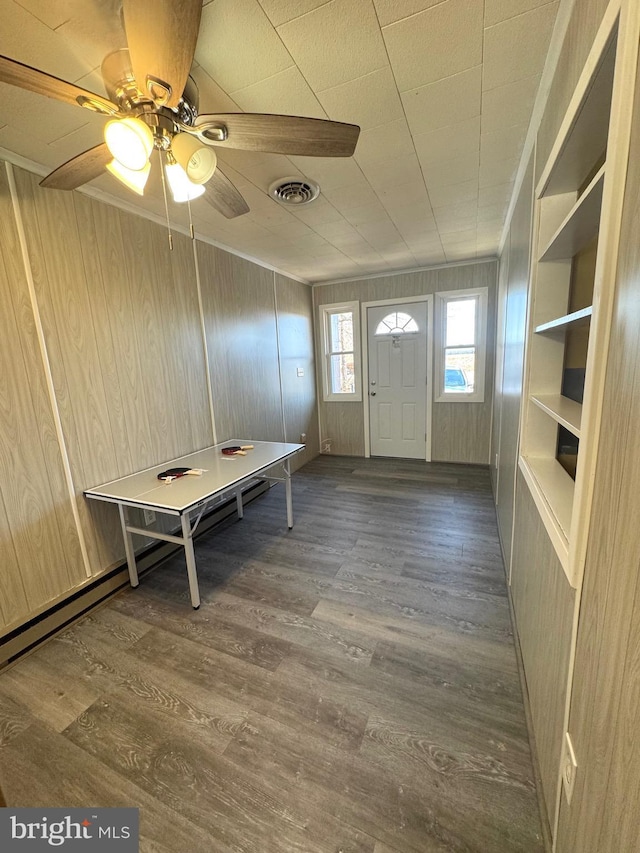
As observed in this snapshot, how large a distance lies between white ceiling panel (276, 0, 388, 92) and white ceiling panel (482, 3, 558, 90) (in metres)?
0.40

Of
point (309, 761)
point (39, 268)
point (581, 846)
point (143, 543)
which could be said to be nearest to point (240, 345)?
point (39, 268)

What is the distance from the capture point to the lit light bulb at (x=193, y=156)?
117 cm

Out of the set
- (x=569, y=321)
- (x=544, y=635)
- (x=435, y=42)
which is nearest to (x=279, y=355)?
(x=435, y=42)

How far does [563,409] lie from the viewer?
4.13 ft

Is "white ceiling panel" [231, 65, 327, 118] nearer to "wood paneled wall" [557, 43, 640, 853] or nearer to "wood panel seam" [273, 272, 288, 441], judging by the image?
"wood paneled wall" [557, 43, 640, 853]

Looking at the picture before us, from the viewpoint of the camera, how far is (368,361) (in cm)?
497

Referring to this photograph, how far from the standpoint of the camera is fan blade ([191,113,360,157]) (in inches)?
44.1

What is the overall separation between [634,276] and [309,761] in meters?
1.78

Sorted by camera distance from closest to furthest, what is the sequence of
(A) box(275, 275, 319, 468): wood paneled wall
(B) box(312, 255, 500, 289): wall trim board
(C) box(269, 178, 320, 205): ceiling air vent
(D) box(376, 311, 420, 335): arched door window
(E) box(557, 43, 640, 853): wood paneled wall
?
(E) box(557, 43, 640, 853): wood paneled wall → (C) box(269, 178, 320, 205): ceiling air vent → (B) box(312, 255, 500, 289): wall trim board → (A) box(275, 275, 319, 468): wood paneled wall → (D) box(376, 311, 420, 335): arched door window

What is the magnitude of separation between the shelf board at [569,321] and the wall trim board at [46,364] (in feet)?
8.18

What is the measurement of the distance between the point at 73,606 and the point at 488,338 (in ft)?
15.6

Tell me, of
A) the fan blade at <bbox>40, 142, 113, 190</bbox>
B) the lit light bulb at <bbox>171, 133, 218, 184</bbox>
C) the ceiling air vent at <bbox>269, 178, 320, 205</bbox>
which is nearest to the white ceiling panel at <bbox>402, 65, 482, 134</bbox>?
the ceiling air vent at <bbox>269, 178, 320, 205</bbox>

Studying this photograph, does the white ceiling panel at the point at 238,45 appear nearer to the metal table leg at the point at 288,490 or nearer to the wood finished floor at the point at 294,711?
the metal table leg at the point at 288,490

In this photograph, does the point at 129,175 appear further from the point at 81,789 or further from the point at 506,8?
the point at 81,789
